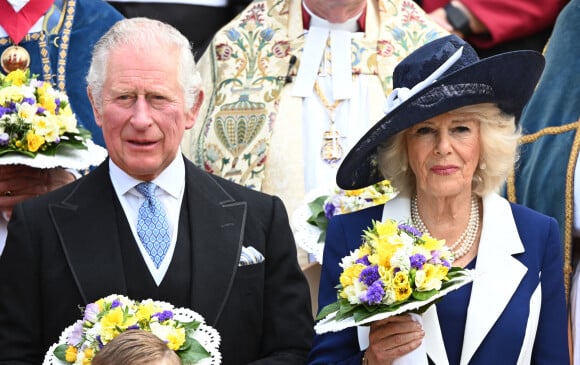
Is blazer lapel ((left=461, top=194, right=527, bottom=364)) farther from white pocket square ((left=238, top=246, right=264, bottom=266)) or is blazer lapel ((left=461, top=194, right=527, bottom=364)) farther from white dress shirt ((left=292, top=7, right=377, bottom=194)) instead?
white dress shirt ((left=292, top=7, right=377, bottom=194))

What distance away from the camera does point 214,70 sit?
19.7 feet

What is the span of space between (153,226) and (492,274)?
1113 millimetres

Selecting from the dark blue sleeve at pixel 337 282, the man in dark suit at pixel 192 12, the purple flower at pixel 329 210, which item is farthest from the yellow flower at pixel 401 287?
the man in dark suit at pixel 192 12

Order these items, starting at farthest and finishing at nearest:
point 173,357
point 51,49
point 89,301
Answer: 1. point 51,49
2. point 89,301
3. point 173,357

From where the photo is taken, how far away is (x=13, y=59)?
572cm

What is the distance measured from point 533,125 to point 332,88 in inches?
35.6

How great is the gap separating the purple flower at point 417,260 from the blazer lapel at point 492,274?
14.3 inches

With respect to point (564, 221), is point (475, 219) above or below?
above

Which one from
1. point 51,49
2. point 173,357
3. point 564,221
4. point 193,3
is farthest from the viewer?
point 193,3

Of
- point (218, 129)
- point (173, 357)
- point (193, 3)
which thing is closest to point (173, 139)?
point (173, 357)

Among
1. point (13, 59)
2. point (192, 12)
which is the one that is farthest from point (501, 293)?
point (192, 12)

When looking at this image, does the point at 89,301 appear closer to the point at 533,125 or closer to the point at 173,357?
the point at 173,357

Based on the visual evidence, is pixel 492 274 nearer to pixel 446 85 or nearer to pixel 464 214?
pixel 464 214

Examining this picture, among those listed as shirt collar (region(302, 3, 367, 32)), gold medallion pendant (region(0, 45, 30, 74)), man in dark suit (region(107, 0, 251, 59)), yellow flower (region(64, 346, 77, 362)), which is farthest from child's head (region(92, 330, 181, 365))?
man in dark suit (region(107, 0, 251, 59))
